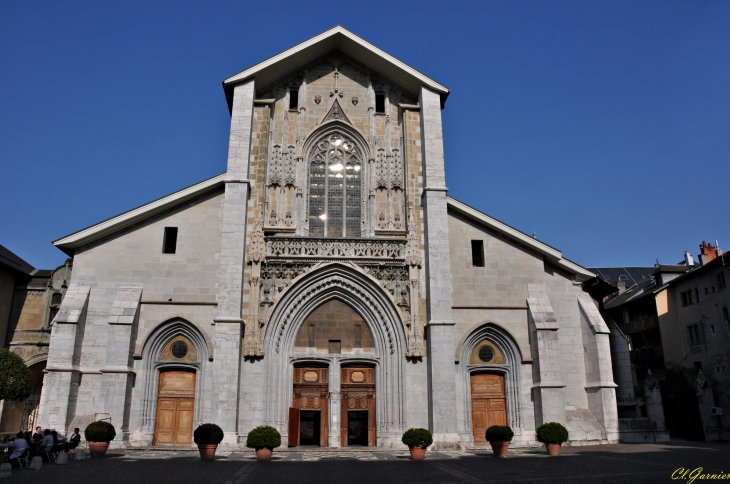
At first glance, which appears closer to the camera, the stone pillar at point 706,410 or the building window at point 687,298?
the stone pillar at point 706,410

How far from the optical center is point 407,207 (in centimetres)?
2423

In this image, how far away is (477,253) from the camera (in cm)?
2431

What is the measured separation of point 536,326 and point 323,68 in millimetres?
14238

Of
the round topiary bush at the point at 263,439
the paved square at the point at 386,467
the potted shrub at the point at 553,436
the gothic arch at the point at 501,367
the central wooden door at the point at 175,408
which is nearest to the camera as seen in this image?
the paved square at the point at 386,467

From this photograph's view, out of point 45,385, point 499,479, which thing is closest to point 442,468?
point 499,479

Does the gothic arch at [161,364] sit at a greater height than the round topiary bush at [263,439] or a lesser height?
greater

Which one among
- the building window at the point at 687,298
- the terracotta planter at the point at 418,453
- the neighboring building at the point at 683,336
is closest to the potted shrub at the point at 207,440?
the terracotta planter at the point at 418,453

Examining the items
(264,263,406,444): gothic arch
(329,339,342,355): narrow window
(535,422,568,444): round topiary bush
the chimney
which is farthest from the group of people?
the chimney

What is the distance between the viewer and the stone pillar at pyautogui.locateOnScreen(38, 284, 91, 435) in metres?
19.6

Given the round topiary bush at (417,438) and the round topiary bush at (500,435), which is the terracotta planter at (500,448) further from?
the round topiary bush at (417,438)

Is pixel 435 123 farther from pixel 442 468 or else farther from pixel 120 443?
pixel 120 443

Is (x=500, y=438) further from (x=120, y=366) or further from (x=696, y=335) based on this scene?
(x=696, y=335)

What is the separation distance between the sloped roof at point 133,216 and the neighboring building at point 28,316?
9.04m
